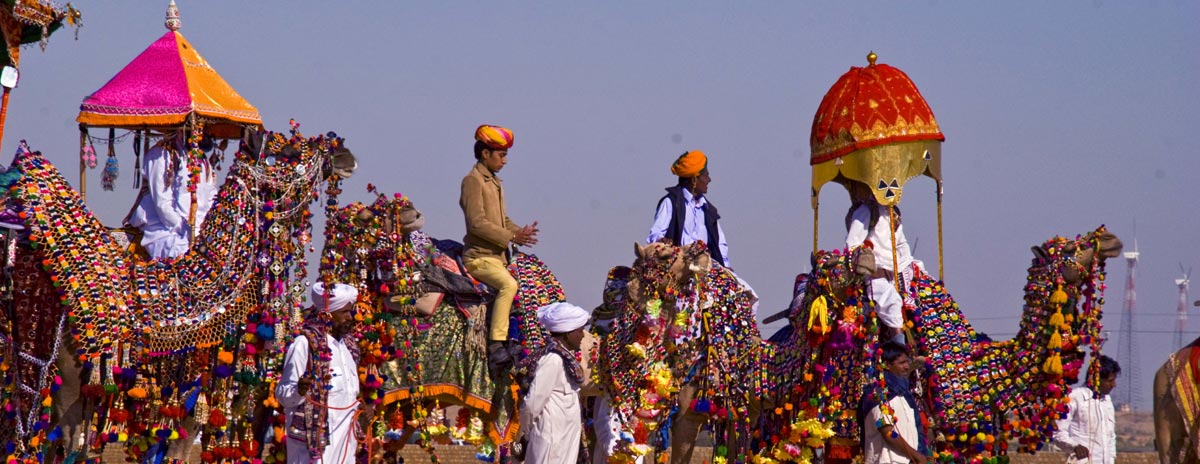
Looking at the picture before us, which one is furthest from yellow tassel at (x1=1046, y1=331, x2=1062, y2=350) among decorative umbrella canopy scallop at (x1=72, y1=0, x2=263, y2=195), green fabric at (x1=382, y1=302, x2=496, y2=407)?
decorative umbrella canopy scallop at (x1=72, y1=0, x2=263, y2=195)

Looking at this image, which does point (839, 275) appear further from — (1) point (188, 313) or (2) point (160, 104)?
(2) point (160, 104)

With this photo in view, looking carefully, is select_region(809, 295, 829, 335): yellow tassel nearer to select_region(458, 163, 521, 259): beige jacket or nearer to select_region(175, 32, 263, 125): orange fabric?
select_region(458, 163, 521, 259): beige jacket

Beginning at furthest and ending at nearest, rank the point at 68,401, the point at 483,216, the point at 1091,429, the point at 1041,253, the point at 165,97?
1. the point at 1091,429
2. the point at 483,216
3. the point at 165,97
4. the point at 1041,253
5. the point at 68,401

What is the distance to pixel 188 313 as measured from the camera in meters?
11.6

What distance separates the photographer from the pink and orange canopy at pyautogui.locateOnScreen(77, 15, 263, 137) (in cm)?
1271

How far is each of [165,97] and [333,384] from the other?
280cm

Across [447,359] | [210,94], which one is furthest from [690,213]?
[210,94]

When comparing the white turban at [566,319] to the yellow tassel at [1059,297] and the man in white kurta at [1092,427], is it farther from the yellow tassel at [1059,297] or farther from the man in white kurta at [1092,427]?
the man in white kurta at [1092,427]

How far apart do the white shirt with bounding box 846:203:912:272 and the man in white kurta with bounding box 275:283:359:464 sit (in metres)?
3.19

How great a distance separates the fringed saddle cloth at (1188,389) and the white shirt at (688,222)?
4.68 m

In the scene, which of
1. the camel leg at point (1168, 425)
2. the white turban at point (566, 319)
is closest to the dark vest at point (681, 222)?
the white turban at point (566, 319)

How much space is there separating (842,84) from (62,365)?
5.24m

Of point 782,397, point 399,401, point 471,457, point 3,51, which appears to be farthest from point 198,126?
point 471,457

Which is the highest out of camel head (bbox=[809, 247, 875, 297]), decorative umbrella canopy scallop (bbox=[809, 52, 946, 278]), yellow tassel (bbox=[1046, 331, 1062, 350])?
decorative umbrella canopy scallop (bbox=[809, 52, 946, 278])
